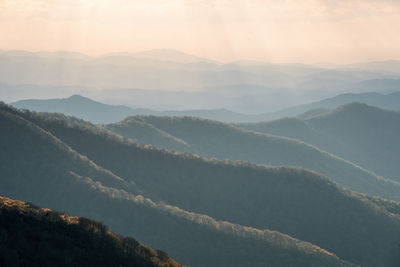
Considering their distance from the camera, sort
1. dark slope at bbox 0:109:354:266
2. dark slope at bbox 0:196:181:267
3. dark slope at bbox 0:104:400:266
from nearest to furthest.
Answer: dark slope at bbox 0:196:181:267 < dark slope at bbox 0:109:354:266 < dark slope at bbox 0:104:400:266

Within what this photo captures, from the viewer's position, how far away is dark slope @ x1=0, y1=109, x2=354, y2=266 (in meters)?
133

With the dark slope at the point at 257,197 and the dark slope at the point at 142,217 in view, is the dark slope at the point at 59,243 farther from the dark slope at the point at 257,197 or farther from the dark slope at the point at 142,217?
the dark slope at the point at 257,197

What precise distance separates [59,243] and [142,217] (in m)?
92.2

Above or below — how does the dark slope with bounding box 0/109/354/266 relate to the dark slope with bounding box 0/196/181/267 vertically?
below

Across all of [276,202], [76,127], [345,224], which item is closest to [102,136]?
[76,127]

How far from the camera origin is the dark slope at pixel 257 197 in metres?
173

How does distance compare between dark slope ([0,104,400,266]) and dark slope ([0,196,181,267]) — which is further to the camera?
dark slope ([0,104,400,266])

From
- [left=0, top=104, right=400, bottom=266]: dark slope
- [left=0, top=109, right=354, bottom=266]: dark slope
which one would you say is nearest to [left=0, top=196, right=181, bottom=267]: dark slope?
[left=0, top=109, right=354, bottom=266]: dark slope

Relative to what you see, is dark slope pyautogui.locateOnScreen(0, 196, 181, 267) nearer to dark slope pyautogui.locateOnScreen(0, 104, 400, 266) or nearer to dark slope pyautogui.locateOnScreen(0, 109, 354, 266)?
dark slope pyautogui.locateOnScreen(0, 109, 354, 266)

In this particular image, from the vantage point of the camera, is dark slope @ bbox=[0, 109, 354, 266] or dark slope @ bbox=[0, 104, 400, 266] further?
dark slope @ bbox=[0, 104, 400, 266]

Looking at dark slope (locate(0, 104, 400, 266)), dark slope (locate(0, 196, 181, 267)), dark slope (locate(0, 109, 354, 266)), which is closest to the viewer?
dark slope (locate(0, 196, 181, 267))

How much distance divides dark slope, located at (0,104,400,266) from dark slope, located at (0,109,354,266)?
22.6m

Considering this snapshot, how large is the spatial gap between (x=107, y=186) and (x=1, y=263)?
115 metres

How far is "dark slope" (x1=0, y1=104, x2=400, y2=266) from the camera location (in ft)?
568
